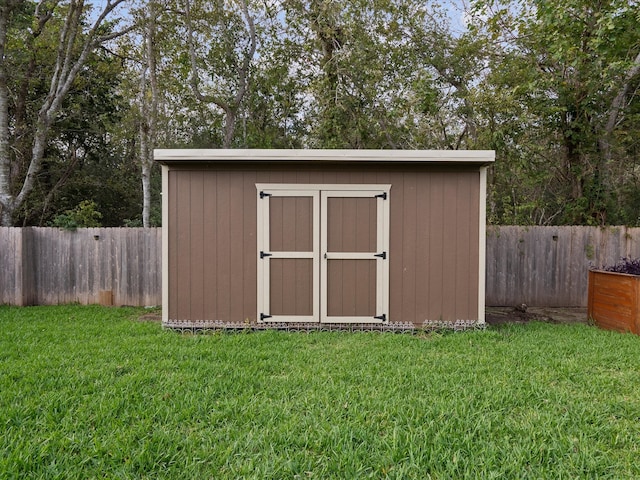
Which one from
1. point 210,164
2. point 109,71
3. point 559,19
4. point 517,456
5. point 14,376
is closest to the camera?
point 517,456

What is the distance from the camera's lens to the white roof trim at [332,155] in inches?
161

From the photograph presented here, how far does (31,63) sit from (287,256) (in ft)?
28.7

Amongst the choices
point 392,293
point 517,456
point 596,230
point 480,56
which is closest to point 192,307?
point 392,293

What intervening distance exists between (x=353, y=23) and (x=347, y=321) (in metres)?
7.14

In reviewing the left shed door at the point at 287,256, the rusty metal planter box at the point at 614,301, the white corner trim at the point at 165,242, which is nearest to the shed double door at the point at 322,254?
the left shed door at the point at 287,256

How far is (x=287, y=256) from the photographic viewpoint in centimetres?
439

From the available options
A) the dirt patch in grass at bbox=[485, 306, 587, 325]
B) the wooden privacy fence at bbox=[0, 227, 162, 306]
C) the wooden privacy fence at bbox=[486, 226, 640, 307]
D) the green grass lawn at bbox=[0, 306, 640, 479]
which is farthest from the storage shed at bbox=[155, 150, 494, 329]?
the wooden privacy fence at bbox=[486, 226, 640, 307]

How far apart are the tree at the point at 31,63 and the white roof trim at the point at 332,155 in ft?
13.6

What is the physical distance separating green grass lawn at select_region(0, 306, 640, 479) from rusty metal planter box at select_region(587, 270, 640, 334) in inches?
20.0

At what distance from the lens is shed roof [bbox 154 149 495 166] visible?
4.10 meters

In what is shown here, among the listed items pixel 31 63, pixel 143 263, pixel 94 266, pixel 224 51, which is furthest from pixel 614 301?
pixel 31 63

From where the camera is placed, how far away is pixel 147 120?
7.87 m

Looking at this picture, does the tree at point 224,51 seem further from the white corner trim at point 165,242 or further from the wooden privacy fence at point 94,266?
the white corner trim at point 165,242

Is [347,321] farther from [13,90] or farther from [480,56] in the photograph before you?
[13,90]
